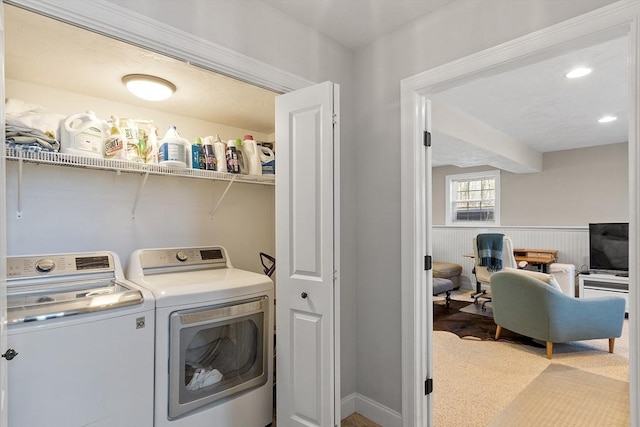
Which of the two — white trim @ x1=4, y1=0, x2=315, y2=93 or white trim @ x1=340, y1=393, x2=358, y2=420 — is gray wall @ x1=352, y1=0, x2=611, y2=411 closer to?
white trim @ x1=340, y1=393, x2=358, y2=420

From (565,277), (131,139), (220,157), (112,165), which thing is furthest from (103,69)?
(565,277)

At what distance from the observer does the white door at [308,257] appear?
1.71m

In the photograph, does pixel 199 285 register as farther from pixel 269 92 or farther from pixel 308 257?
pixel 269 92

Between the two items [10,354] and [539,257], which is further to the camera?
[539,257]

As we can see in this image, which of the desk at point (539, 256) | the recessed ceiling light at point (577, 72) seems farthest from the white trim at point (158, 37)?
the desk at point (539, 256)

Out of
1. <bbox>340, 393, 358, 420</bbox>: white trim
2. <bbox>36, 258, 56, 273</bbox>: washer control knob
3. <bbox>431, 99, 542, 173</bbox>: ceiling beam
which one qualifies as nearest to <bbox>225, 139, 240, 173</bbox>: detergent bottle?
<bbox>36, 258, 56, 273</bbox>: washer control knob

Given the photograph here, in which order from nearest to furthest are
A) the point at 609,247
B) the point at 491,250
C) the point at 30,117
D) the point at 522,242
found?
the point at 30,117, the point at 609,247, the point at 491,250, the point at 522,242

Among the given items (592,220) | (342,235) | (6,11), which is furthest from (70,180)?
(592,220)

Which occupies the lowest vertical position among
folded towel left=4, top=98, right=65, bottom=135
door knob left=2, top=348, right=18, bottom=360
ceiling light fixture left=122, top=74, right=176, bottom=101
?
door knob left=2, top=348, right=18, bottom=360

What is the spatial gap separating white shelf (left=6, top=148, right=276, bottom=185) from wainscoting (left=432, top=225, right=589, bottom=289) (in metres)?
5.55

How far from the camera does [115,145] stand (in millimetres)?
1910

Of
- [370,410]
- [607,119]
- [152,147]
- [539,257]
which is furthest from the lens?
[539,257]

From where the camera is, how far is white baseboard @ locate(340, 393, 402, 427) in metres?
2.10

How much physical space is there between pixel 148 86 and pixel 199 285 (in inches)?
48.1
